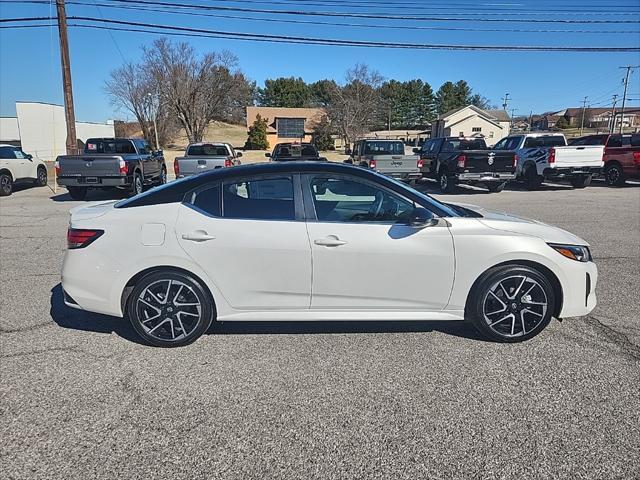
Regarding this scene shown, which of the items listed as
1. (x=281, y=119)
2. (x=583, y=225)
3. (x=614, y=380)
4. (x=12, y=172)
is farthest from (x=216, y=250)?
(x=281, y=119)

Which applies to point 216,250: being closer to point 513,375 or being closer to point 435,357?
point 435,357

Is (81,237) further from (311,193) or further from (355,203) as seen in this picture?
(355,203)

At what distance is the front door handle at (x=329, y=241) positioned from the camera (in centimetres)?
360

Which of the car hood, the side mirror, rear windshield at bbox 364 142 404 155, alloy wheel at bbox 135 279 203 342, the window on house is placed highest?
the window on house

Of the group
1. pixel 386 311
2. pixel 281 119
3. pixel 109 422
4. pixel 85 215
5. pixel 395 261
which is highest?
pixel 281 119

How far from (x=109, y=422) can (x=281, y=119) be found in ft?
199

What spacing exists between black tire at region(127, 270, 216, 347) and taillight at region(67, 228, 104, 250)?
53 cm

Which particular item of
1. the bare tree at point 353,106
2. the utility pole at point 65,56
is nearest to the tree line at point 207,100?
the bare tree at point 353,106

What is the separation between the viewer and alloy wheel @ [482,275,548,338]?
3748 millimetres

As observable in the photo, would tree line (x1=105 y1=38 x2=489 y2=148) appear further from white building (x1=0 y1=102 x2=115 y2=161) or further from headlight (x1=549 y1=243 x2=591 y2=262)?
headlight (x1=549 y1=243 x2=591 y2=262)

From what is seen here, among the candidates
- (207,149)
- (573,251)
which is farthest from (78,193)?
(573,251)

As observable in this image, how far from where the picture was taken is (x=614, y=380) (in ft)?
10.7

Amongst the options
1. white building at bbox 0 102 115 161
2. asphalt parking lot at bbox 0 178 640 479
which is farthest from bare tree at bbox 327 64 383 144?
asphalt parking lot at bbox 0 178 640 479

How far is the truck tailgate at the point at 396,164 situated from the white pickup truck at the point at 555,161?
483cm
